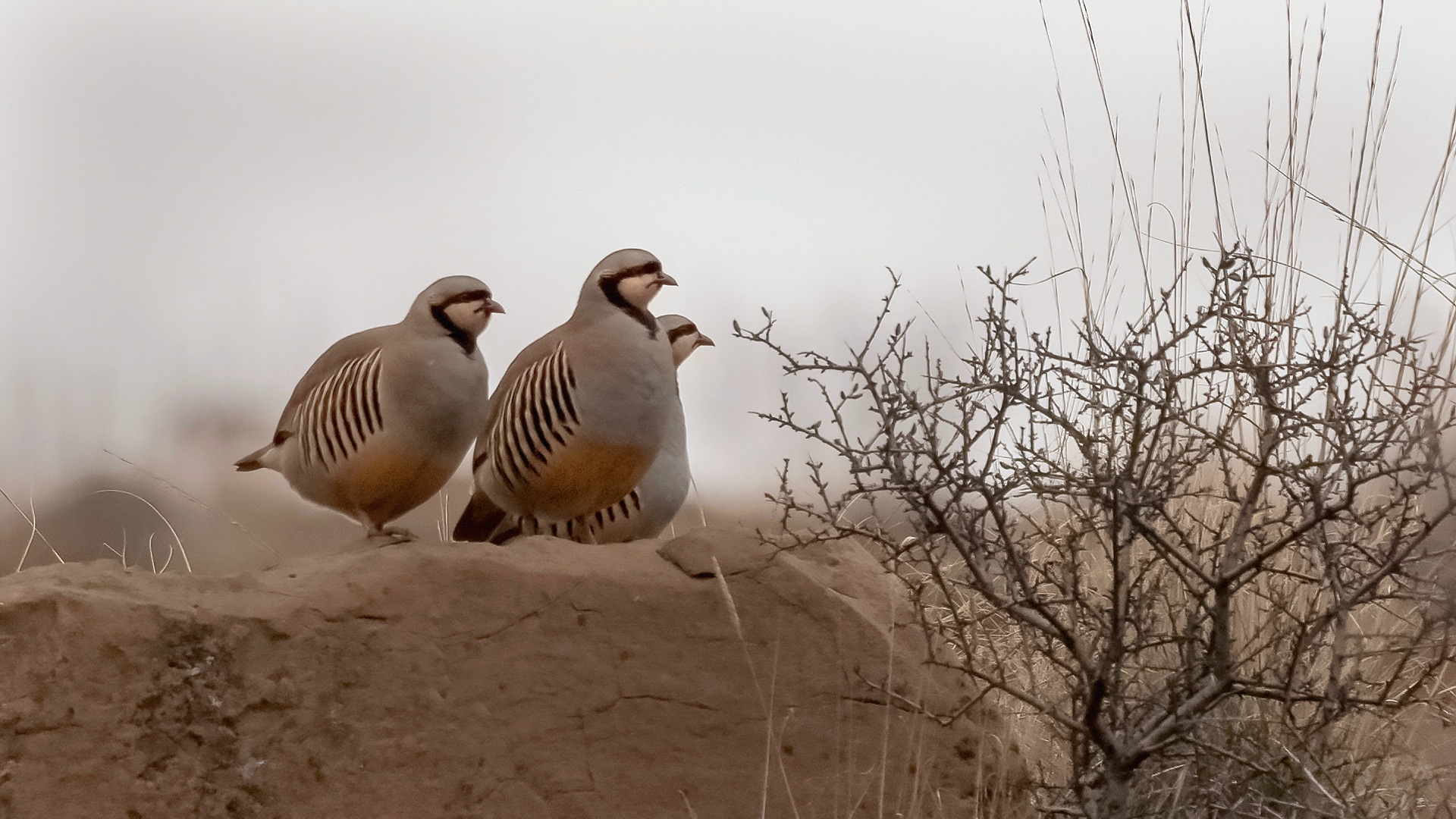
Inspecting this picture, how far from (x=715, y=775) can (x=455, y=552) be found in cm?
75

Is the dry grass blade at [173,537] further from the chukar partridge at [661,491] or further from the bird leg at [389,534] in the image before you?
the chukar partridge at [661,491]

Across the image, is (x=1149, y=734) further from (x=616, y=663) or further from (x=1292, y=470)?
(x=616, y=663)

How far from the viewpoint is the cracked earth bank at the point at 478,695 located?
2.45m

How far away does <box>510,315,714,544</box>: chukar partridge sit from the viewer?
3.88 meters

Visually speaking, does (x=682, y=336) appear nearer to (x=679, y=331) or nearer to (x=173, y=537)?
(x=679, y=331)

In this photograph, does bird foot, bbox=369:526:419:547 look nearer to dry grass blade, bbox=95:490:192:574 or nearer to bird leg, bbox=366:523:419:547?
bird leg, bbox=366:523:419:547

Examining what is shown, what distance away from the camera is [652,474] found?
153 inches

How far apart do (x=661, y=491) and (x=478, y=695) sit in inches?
54.8

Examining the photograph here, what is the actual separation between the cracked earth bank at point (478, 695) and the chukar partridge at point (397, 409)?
37 cm

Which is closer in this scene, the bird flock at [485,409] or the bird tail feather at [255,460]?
the bird flock at [485,409]

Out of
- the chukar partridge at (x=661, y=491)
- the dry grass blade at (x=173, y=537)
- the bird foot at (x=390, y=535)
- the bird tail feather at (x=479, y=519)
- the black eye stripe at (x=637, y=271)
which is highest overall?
the black eye stripe at (x=637, y=271)

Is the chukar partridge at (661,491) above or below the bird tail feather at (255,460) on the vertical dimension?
above

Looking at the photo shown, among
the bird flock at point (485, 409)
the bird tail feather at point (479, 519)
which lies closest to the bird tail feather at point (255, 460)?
the bird flock at point (485, 409)

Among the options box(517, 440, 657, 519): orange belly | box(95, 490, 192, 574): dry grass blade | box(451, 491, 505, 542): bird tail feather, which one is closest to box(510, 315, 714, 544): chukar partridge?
box(451, 491, 505, 542): bird tail feather
